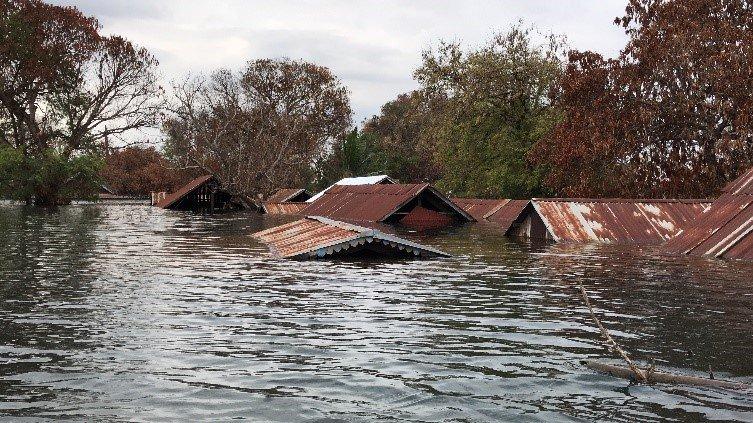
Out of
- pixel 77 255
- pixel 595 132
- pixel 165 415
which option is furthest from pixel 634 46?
pixel 165 415

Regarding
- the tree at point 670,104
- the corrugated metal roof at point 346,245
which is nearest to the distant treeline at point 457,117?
the tree at point 670,104

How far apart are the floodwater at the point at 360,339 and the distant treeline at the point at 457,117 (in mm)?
23640

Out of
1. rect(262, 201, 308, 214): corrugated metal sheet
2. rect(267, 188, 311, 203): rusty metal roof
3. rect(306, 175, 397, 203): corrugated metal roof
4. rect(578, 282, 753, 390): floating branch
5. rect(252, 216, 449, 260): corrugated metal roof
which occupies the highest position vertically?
rect(306, 175, 397, 203): corrugated metal roof

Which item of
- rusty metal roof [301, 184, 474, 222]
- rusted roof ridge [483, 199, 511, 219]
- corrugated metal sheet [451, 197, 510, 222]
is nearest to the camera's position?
rusty metal roof [301, 184, 474, 222]

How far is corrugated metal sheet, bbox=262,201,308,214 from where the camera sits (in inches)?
2731

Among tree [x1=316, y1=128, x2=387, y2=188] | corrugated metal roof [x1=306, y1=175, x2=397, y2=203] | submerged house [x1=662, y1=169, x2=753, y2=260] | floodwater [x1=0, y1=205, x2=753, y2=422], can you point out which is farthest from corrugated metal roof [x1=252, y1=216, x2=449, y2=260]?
tree [x1=316, y1=128, x2=387, y2=188]

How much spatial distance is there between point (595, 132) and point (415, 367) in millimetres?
38514

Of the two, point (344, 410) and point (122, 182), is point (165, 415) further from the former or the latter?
point (122, 182)

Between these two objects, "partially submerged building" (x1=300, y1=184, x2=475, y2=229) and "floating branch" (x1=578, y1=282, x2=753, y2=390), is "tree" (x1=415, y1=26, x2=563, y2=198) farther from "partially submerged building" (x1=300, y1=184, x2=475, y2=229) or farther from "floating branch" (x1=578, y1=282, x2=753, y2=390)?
"floating branch" (x1=578, y1=282, x2=753, y2=390)

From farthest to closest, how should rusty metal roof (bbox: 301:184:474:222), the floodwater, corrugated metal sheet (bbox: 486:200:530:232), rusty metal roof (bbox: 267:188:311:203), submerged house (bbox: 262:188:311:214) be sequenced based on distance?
rusty metal roof (bbox: 267:188:311:203) < submerged house (bbox: 262:188:311:214) < corrugated metal sheet (bbox: 486:200:530:232) < rusty metal roof (bbox: 301:184:474:222) < the floodwater

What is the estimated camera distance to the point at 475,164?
70.9 meters

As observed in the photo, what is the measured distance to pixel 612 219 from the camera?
117ft

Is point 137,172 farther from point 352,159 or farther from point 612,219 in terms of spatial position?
point 612,219

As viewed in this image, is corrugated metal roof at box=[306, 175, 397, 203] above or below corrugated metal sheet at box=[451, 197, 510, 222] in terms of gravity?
above
